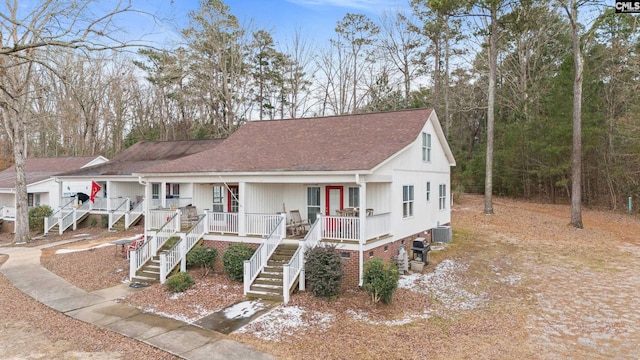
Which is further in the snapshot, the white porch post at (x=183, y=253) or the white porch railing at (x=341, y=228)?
the white porch post at (x=183, y=253)

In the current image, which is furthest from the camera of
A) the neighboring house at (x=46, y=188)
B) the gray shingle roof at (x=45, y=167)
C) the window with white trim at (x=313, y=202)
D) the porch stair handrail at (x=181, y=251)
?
the gray shingle roof at (x=45, y=167)

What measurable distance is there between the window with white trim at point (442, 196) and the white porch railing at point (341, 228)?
858 centimetres

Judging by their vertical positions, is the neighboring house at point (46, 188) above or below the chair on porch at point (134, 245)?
above

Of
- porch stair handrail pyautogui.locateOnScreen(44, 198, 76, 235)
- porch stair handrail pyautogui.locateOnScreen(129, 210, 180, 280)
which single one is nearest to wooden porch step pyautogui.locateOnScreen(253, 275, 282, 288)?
porch stair handrail pyautogui.locateOnScreen(129, 210, 180, 280)

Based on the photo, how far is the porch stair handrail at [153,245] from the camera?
519 inches

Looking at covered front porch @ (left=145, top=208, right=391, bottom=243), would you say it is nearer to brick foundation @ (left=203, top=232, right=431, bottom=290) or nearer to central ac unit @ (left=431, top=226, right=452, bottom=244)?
brick foundation @ (left=203, top=232, right=431, bottom=290)

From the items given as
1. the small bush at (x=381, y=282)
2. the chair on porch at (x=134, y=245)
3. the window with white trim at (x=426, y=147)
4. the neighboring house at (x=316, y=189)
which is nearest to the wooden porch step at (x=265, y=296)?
the neighboring house at (x=316, y=189)

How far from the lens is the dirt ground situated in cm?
797

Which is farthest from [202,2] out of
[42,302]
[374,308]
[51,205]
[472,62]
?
[374,308]

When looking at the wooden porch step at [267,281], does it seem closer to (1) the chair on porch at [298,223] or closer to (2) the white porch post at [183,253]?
(1) the chair on porch at [298,223]

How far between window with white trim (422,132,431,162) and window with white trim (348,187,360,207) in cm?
409

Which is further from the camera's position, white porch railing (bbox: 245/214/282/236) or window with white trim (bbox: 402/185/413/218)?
window with white trim (bbox: 402/185/413/218)

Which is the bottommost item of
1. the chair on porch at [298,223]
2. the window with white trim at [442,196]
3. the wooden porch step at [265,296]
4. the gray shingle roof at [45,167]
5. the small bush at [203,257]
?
the wooden porch step at [265,296]

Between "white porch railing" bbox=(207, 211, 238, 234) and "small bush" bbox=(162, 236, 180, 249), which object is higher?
"white porch railing" bbox=(207, 211, 238, 234)
